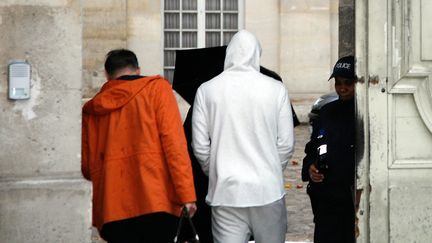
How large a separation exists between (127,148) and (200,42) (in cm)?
1374

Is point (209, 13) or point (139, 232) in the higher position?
point (209, 13)

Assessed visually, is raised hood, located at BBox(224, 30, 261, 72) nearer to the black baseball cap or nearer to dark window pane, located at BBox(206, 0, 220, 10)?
the black baseball cap

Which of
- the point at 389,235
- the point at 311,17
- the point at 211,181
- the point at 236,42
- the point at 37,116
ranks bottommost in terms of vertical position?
the point at 389,235

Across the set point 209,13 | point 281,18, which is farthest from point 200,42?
point 281,18

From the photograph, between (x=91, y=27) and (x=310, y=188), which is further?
(x=91, y=27)

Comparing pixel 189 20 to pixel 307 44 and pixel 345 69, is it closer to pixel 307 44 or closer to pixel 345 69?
pixel 307 44

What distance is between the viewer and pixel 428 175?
18.8 feet

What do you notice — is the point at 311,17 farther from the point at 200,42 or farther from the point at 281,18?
the point at 200,42

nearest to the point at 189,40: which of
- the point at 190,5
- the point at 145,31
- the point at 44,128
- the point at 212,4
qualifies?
the point at 190,5

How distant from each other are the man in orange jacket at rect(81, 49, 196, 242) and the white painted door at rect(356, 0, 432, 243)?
4.05ft

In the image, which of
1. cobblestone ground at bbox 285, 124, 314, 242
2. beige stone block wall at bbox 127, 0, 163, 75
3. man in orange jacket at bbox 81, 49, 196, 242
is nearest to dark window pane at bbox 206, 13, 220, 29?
beige stone block wall at bbox 127, 0, 163, 75

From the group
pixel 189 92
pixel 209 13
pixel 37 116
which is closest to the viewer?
pixel 37 116

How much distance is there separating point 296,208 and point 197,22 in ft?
31.3

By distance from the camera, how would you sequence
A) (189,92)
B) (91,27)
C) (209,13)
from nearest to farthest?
(189,92), (91,27), (209,13)
